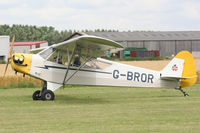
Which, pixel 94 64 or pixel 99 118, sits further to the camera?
pixel 94 64

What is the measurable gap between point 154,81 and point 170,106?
12.2 feet

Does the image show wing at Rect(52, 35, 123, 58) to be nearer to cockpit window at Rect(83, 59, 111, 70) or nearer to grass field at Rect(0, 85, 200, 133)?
cockpit window at Rect(83, 59, 111, 70)

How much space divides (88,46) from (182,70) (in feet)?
14.6

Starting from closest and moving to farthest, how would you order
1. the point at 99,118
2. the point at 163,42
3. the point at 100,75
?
the point at 99,118 < the point at 100,75 < the point at 163,42

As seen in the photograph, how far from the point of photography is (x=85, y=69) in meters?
15.9

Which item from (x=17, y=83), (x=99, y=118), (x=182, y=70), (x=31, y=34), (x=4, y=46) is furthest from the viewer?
(x=31, y=34)

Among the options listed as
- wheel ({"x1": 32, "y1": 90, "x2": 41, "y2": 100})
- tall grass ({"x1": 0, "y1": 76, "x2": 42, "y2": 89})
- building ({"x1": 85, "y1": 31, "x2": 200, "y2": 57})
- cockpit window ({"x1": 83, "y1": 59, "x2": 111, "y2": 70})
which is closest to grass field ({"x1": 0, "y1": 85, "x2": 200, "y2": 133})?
wheel ({"x1": 32, "y1": 90, "x2": 41, "y2": 100})

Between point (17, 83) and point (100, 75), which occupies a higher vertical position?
point (100, 75)

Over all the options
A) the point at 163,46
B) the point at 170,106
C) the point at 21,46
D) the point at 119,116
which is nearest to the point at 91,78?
the point at 170,106

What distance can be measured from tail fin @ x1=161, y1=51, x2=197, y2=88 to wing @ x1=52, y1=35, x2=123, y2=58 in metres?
3.26

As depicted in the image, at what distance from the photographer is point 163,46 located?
7681 centimetres

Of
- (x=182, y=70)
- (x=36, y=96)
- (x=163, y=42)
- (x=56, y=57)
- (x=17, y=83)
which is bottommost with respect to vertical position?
(x=17, y=83)

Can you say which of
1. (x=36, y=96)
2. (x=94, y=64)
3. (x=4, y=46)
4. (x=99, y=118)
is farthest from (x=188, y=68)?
(x=4, y=46)

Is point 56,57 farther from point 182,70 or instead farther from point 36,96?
point 182,70
